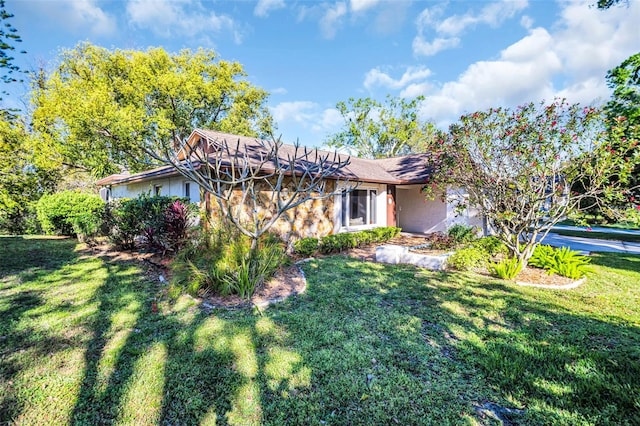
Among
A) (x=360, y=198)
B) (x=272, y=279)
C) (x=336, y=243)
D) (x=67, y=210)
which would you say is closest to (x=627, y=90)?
(x=360, y=198)

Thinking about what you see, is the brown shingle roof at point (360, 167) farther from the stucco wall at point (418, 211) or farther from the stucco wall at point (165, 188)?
the stucco wall at point (418, 211)

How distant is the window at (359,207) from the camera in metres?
13.3

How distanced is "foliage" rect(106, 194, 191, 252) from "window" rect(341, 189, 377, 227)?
22.3ft

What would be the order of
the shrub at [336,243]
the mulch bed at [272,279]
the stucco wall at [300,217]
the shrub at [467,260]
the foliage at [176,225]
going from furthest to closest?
the shrub at [336,243] < the stucco wall at [300,217] < the foliage at [176,225] < the shrub at [467,260] < the mulch bed at [272,279]

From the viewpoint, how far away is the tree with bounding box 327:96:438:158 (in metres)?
30.4

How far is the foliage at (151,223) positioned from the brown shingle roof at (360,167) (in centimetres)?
214

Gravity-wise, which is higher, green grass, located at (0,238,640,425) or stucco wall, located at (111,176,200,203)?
stucco wall, located at (111,176,200,203)

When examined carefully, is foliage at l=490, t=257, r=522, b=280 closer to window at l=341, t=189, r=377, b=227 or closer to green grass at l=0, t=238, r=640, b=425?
green grass at l=0, t=238, r=640, b=425

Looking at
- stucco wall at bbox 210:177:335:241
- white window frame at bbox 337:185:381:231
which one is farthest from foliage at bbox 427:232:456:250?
Result: stucco wall at bbox 210:177:335:241

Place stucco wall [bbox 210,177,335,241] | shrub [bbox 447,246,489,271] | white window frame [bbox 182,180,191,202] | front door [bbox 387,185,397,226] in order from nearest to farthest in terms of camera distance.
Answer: shrub [bbox 447,246,489,271] < stucco wall [bbox 210,177,335,241] < white window frame [bbox 182,180,191,202] < front door [bbox 387,185,397,226]

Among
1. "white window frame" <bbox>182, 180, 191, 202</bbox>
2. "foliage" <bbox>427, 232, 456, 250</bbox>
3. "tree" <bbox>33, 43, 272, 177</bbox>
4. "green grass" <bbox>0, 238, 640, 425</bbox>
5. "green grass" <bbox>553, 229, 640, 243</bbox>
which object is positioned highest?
"tree" <bbox>33, 43, 272, 177</bbox>

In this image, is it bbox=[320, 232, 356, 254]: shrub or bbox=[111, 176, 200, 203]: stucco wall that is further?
bbox=[111, 176, 200, 203]: stucco wall

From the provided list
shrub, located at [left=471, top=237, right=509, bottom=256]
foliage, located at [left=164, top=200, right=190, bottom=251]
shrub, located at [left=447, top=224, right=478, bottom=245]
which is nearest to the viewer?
foliage, located at [left=164, top=200, right=190, bottom=251]

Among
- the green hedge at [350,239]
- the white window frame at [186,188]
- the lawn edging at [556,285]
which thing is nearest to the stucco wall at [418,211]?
the green hedge at [350,239]
